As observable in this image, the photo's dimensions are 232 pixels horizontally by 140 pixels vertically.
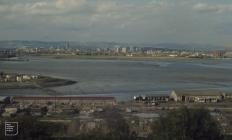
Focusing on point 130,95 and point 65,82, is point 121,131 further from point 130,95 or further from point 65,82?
point 65,82

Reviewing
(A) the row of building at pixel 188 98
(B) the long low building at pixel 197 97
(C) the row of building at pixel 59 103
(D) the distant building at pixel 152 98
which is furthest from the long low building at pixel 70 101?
(B) the long low building at pixel 197 97

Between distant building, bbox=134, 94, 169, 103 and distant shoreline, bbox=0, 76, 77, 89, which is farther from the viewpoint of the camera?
distant shoreline, bbox=0, 76, 77, 89

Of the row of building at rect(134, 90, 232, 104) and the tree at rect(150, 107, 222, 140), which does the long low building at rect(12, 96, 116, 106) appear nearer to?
the row of building at rect(134, 90, 232, 104)

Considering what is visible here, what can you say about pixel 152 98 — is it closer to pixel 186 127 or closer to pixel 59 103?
pixel 59 103

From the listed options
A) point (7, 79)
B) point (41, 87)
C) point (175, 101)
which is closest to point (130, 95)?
point (175, 101)

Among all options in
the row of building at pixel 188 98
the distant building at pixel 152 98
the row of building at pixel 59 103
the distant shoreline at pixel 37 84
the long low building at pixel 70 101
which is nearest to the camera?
the row of building at pixel 59 103

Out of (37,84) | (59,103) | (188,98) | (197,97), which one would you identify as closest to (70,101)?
(59,103)

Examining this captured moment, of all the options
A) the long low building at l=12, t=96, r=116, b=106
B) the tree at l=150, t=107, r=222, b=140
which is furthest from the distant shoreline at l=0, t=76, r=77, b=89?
the tree at l=150, t=107, r=222, b=140

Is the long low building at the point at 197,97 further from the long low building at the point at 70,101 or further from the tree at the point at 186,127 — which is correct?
the tree at the point at 186,127
